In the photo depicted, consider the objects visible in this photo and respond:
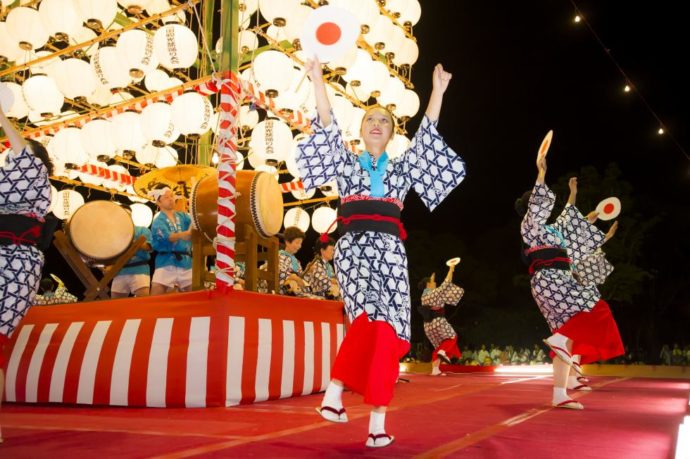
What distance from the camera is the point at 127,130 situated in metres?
8.36

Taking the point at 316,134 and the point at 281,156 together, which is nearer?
the point at 316,134

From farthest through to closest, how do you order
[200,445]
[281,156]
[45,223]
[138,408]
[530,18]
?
1. [530,18]
2. [281,156]
3. [138,408]
4. [45,223]
5. [200,445]

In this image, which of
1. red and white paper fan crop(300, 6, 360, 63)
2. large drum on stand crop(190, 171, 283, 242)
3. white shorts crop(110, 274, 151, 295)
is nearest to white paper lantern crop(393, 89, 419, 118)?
large drum on stand crop(190, 171, 283, 242)

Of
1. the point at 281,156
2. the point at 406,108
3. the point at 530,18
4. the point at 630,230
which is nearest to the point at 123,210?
the point at 281,156

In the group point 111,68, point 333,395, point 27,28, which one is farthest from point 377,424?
point 27,28

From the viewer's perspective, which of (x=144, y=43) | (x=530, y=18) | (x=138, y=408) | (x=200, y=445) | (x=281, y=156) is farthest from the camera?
(x=530, y=18)

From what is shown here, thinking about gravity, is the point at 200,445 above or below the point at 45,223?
below

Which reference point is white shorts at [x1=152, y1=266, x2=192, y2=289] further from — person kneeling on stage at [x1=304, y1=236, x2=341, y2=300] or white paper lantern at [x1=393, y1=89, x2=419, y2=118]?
white paper lantern at [x1=393, y1=89, x2=419, y2=118]

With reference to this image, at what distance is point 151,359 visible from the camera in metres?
4.11

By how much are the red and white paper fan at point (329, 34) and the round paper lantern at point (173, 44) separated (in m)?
5.00

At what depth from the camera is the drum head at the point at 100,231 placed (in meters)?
5.34

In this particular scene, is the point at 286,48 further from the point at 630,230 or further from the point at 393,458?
the point at 630,230

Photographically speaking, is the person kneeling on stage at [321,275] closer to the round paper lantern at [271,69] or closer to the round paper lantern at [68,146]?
the round paper lantern at [271,69]

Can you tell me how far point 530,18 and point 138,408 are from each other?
12100mm
